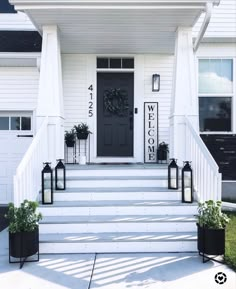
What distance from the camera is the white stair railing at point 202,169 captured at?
4.57 meters

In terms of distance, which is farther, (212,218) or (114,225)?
(114,225)

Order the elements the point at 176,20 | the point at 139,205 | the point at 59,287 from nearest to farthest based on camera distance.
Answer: the point at 59,287, the point at 139,205, the point at 176,20

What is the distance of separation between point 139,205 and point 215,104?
12.2ft

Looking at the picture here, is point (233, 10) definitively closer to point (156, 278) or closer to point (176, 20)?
point (176, 20)

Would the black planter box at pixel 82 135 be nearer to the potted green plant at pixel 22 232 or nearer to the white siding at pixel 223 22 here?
the white siding at pixel 223 22

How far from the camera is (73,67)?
742cm

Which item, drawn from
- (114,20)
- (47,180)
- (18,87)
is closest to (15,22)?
(18,87)

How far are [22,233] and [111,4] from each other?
11.1ft

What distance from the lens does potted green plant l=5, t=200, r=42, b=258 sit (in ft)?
12.8

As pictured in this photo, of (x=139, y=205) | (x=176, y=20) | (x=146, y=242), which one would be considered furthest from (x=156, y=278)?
(x=176, y=20)

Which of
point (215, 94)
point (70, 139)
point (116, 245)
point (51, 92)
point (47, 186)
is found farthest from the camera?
point (215, 94)

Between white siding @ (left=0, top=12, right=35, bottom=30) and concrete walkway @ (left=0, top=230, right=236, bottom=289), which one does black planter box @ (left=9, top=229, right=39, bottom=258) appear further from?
white siding @ (left=0, top=12, right=35, bottom=30)

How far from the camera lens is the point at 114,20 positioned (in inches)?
220

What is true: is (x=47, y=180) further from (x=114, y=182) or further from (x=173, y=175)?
(x=173, y=175)
